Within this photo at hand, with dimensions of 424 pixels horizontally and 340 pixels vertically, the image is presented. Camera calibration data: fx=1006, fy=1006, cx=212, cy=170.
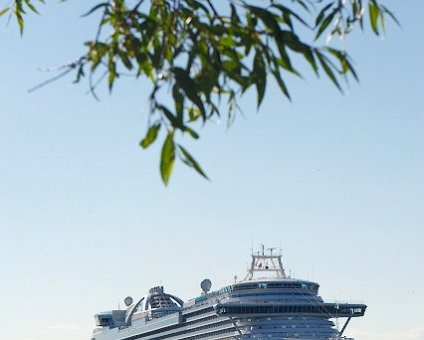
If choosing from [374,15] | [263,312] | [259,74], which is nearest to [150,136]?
[259,74]

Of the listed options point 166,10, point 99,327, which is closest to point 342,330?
point 99,327

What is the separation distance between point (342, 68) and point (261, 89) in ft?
2.42

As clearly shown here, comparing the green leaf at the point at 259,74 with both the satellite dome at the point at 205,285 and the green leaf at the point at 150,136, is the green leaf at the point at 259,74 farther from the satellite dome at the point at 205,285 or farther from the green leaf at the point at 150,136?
the satellite dome at the point at 205,285

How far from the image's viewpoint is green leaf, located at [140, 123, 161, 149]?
8578mm

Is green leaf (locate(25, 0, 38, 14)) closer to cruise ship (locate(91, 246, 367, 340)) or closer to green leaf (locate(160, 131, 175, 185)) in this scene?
green leaf (locate(160, 131, 175, 185))

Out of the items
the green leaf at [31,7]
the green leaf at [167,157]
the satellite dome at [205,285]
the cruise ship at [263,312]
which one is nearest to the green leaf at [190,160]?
the green leaf at [167,157]

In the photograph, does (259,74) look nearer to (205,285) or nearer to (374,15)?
(374,15)

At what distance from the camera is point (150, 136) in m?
8.66

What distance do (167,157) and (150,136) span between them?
0.87 ft

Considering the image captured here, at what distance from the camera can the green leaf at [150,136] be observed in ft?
28.1

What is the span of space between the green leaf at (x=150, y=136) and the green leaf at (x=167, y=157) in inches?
5.3

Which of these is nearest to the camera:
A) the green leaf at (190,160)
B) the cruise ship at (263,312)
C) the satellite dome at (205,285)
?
the green leaf at (190,160)

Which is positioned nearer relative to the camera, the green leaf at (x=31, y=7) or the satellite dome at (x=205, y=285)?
the green leaf at (x=31, y=7)

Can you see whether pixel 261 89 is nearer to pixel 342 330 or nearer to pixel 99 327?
pixel 342 330
